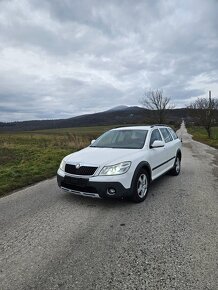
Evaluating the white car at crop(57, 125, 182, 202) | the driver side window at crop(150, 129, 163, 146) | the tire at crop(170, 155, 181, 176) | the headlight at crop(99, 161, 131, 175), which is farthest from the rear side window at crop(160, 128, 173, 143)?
the headlight at crop(99, 161, 131, 175)

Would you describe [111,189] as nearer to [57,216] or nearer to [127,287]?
[57,216]

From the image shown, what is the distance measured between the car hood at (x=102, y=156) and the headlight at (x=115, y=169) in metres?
0.09

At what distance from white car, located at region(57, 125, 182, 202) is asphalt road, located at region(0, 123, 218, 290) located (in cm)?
37

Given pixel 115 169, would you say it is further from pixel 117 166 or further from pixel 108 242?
pixel 108 242

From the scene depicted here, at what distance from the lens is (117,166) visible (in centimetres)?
495

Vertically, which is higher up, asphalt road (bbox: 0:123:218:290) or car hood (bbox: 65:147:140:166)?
car hood (bbox: 65:147:140:166)

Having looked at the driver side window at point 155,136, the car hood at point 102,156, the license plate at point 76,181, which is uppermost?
the driver side window at point 155,136

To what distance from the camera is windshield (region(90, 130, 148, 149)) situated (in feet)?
20.2

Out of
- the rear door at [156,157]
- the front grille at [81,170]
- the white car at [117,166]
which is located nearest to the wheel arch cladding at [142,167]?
the white car at [117,166]

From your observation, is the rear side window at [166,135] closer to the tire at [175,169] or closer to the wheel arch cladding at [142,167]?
the tire at [175,169]

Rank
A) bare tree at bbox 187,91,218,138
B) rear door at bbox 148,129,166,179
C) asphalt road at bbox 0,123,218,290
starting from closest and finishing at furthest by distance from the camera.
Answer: asphalt road at bbox 0,123,218,290 → rear door at bbox 148,129,166,179 → bare tree at bbox 187,91,218,138

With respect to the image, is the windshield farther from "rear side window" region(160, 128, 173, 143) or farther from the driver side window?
"rear side window" region(160, 128, 173, 143)

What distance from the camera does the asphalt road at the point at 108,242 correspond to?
2.79 m

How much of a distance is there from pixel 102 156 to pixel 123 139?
1.35 meters
